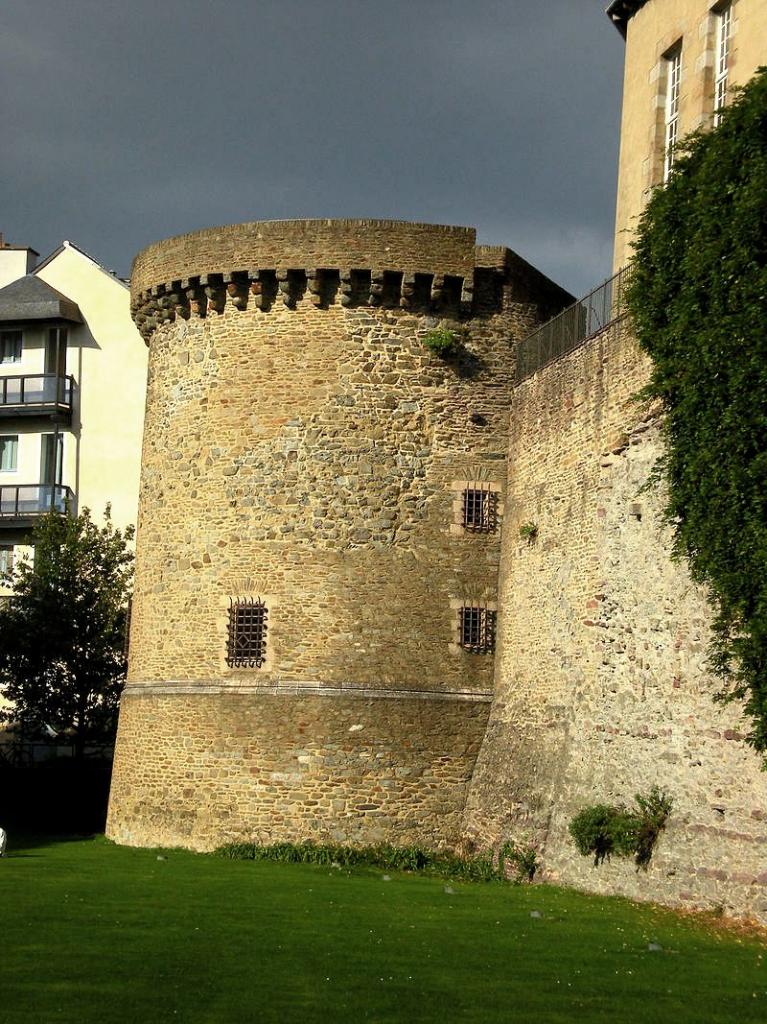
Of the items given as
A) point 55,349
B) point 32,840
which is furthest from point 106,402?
point 32,840

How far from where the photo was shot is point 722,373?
19.4 metres

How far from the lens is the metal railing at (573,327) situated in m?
24.4

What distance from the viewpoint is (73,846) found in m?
28.8

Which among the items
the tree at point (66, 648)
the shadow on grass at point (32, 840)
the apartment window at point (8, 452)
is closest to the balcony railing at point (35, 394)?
the apartment window at point (8, 452)

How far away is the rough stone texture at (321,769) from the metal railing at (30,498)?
19454 mm

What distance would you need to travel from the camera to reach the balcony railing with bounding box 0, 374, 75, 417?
46.1 m

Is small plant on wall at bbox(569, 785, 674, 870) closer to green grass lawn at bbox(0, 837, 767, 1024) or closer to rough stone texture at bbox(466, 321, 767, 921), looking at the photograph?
rough stone texture at bbox(466, 321, 767, 921)

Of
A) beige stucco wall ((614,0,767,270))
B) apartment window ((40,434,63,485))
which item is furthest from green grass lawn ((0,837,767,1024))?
apartment window ((40,434,63,485))

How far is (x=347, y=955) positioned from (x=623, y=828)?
19.6 feet

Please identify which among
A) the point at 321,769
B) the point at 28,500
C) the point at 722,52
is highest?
the point at 722,52

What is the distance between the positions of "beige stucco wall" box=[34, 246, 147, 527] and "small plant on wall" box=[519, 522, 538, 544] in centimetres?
2099

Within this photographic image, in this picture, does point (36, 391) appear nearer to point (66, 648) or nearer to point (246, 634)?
point (66, 648)

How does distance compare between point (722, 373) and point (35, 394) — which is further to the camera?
point (35, 394)

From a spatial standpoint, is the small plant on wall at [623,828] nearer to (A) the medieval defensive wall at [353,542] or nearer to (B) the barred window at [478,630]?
(A) the medieval defensive wall at [353,542]
